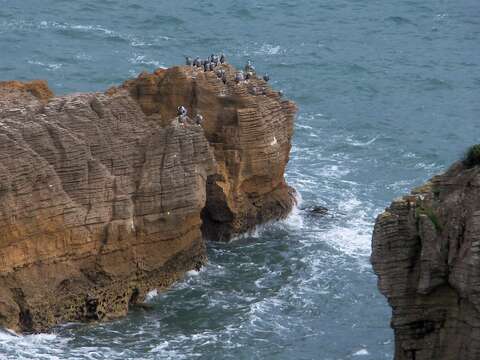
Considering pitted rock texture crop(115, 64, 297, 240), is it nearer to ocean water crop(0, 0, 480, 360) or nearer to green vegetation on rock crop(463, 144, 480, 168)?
ocean water crop(0, 0, 480, 360)

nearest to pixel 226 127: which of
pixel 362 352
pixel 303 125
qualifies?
pixel 362 352

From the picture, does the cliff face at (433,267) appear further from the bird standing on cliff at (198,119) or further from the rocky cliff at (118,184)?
the bird standing on cliff at (198,119)

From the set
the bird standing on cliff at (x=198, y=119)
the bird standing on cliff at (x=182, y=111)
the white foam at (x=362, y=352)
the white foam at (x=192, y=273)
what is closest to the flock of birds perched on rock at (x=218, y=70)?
the bird standing on cliff at (x=198, y=119)

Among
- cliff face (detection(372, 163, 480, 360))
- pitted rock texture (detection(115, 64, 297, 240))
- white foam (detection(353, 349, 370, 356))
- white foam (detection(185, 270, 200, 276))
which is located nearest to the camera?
cliff face (detection(372, 163, 480, 360))

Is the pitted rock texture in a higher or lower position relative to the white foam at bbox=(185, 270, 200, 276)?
higher

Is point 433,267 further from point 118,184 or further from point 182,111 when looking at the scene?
point 182,111

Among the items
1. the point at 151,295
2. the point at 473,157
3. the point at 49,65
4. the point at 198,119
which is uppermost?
the point at 473,157

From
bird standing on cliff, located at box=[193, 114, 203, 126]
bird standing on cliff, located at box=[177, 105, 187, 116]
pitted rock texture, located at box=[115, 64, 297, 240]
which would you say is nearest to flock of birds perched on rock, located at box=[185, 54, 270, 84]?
pitted rock texture, located at box=[115, 64, 297, 240]

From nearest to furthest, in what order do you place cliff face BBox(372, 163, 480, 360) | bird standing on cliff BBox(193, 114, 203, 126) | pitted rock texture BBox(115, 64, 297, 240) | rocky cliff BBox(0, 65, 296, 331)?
cliff face BBox(372, 163, 480, 360) < rocky cliff BBox(0, 65, 296, 331) < bird standing on cliff BBox(193, 114, 203, 126) < pitted rock texture BBox(115, 64, 297, 240)
